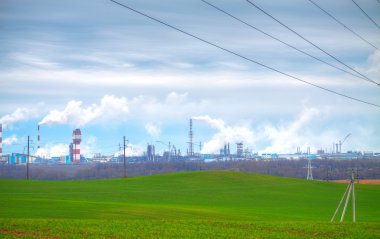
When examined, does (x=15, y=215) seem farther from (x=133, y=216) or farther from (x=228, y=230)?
(x=228, y=230)

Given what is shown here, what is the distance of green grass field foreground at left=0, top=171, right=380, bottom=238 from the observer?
35.3m

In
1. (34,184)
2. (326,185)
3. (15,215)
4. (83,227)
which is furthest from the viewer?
(326,185)

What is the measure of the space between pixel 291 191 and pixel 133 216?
60954mm

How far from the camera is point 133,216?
163 ft

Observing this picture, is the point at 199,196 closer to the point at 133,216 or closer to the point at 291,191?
the point at 291,191

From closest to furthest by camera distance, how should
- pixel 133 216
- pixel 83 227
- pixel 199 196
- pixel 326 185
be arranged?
pixel 83 227
pixel 133 216
pixel 199 196
pixel 326 185

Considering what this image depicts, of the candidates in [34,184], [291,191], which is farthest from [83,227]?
[291,191]

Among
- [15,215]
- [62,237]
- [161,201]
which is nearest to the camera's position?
[62,237]

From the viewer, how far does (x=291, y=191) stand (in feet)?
349

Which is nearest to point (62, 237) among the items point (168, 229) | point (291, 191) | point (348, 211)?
point (168, 229)

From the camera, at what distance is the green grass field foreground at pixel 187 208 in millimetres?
35344

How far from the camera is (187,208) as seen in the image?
6353 cm

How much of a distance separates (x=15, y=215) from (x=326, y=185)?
8738 centimetres

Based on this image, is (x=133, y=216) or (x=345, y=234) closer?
(x=345, y=234)
